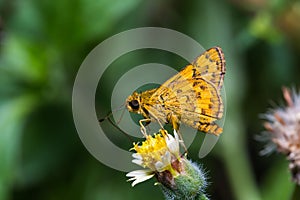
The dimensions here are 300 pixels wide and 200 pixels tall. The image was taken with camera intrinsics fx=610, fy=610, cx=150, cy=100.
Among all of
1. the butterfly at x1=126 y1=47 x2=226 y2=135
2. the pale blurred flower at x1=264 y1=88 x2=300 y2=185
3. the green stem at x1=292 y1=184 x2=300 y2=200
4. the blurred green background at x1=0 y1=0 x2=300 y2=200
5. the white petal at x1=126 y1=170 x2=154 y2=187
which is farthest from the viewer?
the blurred green background at x1=0 y1=0 x2=300 y2=200

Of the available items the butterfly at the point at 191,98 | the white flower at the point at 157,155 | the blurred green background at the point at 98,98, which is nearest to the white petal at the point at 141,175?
the white flower at the point at 157,155

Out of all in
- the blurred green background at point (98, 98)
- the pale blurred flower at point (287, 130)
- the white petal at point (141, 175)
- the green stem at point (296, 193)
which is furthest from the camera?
the blurred green background at point (98, 98)

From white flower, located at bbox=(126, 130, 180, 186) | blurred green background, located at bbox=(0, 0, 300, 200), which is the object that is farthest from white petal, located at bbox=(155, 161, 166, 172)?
blurred green background, located at bbox=(0, 0, 300, 200)

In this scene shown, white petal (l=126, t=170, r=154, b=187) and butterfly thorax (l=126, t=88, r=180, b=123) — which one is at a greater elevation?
butterfly thorax (l=126, t=88, r=180, b=123)

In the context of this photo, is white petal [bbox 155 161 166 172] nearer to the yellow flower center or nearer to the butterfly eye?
the yellow flower center

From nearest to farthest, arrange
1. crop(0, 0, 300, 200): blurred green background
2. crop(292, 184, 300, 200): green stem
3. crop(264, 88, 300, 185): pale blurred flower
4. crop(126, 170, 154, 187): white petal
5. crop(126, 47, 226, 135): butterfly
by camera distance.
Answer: crop(126, 170, 154, 187): white petal < crop(126, 47, 226, 135): butterfly < crop(292, 184, 300, 200): green stem < crop(264, 88, 300, 185): pale blurred flower < crop(0, 0, 300, 200): blurred green background

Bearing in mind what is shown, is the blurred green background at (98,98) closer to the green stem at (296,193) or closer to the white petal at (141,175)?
the green stem at (296,193)

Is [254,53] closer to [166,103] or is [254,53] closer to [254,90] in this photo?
[254,90]

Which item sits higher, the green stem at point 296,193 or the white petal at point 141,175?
the white petal at point 141,175
